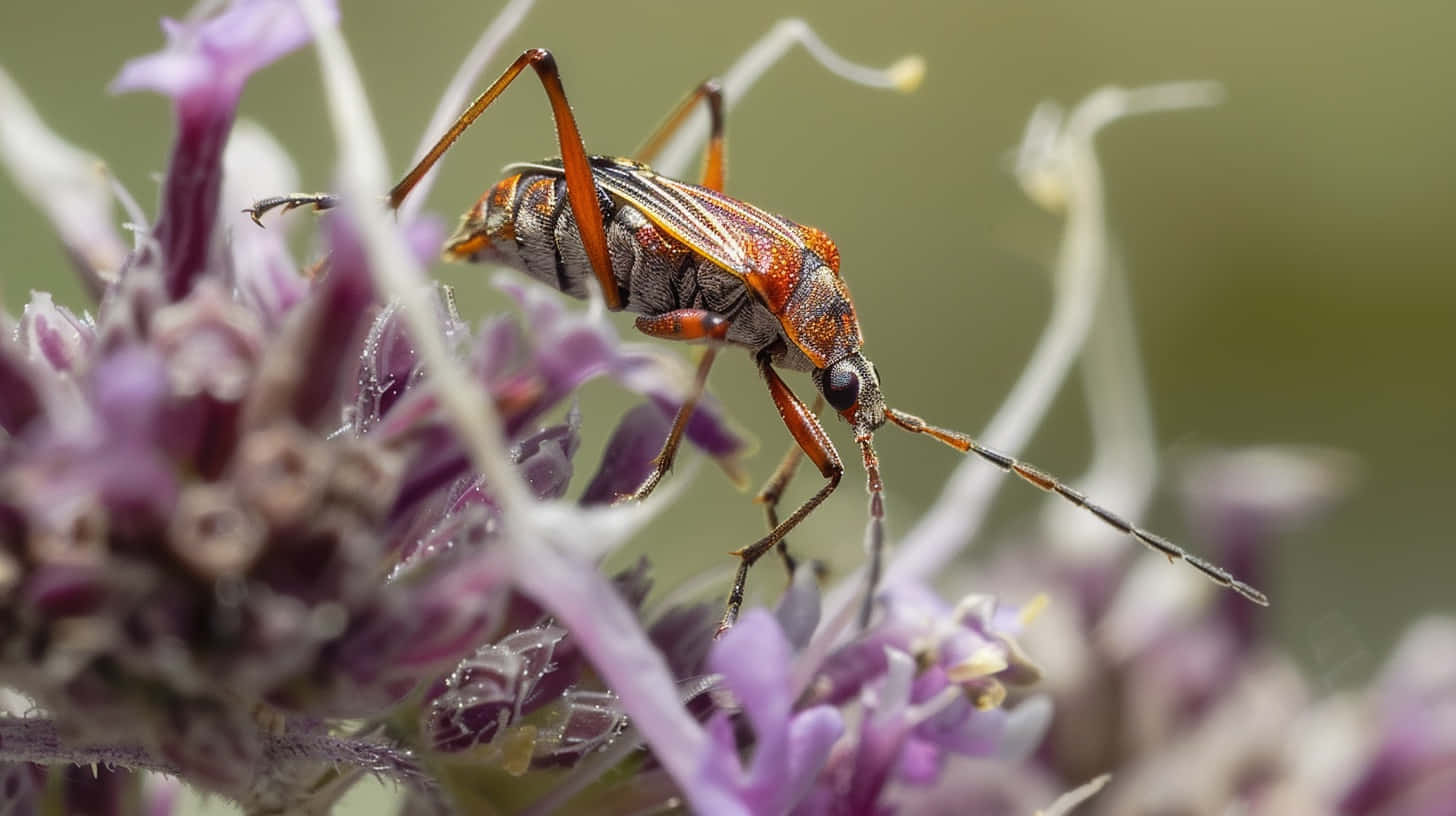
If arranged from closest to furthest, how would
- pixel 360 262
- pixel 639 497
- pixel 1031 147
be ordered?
pixel 360 262 → pixel 639 497 → pixel 1031 147

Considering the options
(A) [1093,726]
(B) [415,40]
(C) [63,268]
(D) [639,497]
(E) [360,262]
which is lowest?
(A) [1093,726]

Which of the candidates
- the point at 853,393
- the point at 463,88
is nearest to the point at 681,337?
the point at 853,393

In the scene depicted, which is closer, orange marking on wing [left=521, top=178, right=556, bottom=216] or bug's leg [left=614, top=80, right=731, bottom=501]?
bug's leg [left=614, top=80, right=731, bottom=501]

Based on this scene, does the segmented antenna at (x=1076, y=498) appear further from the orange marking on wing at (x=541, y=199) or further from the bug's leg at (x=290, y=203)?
the bug's leg at (x=290, y=203)

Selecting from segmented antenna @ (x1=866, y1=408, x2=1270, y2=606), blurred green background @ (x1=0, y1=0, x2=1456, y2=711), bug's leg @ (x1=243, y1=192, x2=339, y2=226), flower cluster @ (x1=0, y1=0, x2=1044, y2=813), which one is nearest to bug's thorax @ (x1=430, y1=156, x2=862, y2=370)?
segmented antenna @ (x1=866, y1=408, x2=1270, y2=606)

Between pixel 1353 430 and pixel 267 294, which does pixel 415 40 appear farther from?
pixel 267 294

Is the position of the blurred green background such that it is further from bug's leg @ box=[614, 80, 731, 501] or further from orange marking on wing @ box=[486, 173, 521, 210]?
orange marking on wing @ box=[486, 173, 521, 210]

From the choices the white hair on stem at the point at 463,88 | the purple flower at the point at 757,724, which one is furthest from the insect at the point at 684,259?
the purple flower at the point at 757,724

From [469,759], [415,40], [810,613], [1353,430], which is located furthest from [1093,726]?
[415,40]
